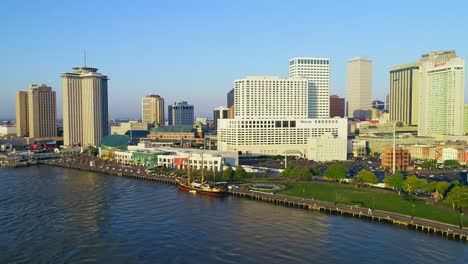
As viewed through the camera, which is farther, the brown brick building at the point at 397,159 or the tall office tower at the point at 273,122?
the tall office tower at the point at 273,122

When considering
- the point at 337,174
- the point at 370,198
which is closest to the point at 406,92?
the point at 337,174

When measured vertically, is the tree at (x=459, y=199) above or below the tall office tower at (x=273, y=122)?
below

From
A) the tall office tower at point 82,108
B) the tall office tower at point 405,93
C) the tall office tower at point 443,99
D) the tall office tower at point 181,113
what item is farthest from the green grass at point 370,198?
the tall office tower at point 181,113

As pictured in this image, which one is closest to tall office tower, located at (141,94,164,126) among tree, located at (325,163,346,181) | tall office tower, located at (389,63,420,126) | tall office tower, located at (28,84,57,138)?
tall office tower, located at (28,84,57,138)

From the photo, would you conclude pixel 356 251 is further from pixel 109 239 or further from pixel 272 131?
pixel 272 131

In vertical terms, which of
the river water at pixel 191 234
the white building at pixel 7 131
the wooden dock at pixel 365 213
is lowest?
the river water at pixel 191 234

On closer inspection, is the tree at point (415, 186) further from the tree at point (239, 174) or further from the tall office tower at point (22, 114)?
the tall office tower at point (22, 114)

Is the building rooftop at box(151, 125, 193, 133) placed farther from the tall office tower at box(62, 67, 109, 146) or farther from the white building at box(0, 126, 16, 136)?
the white building at box(0, 126, 16, 136)

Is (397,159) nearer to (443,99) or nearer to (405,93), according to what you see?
(443,99)
